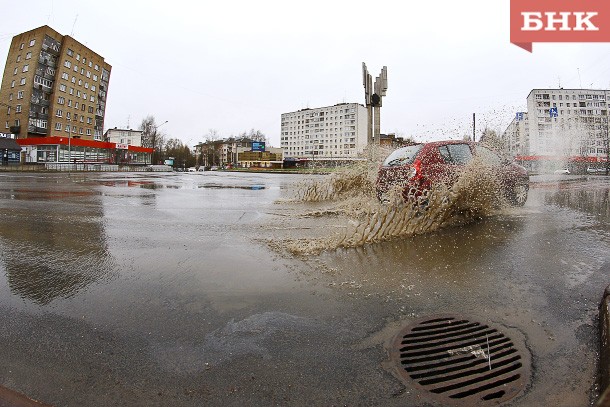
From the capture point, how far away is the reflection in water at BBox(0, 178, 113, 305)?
320 centimetres

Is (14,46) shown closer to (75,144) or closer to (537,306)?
(75,144)

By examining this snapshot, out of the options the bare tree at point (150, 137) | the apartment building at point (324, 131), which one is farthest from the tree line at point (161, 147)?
the apartment building at point (324, 131)

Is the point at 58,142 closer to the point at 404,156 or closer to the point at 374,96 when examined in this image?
the point at 374,96

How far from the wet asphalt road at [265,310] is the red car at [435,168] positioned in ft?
3.48

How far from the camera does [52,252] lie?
4.30m

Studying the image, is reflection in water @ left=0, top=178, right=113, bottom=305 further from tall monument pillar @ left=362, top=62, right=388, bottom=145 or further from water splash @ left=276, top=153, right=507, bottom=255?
tall monument pillar @ left=362, top=62, right=388, bottom=145

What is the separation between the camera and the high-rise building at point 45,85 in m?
56.8

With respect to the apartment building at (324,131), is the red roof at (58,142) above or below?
below

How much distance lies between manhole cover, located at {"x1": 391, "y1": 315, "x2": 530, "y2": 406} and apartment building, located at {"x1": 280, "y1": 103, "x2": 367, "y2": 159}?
124541 mm

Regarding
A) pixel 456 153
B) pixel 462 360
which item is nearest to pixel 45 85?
pixel 456 153

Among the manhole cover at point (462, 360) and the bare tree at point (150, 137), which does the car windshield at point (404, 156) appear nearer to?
the manhole cover at point (462, 360)

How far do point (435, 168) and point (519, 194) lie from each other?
3.11 m

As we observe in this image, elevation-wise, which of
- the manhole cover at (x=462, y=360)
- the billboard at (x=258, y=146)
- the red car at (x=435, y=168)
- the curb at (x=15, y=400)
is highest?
the billboard at (x=258, y=146)

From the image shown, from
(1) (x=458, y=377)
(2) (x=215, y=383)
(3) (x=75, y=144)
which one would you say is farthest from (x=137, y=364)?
(3) (x=75, y=144)
